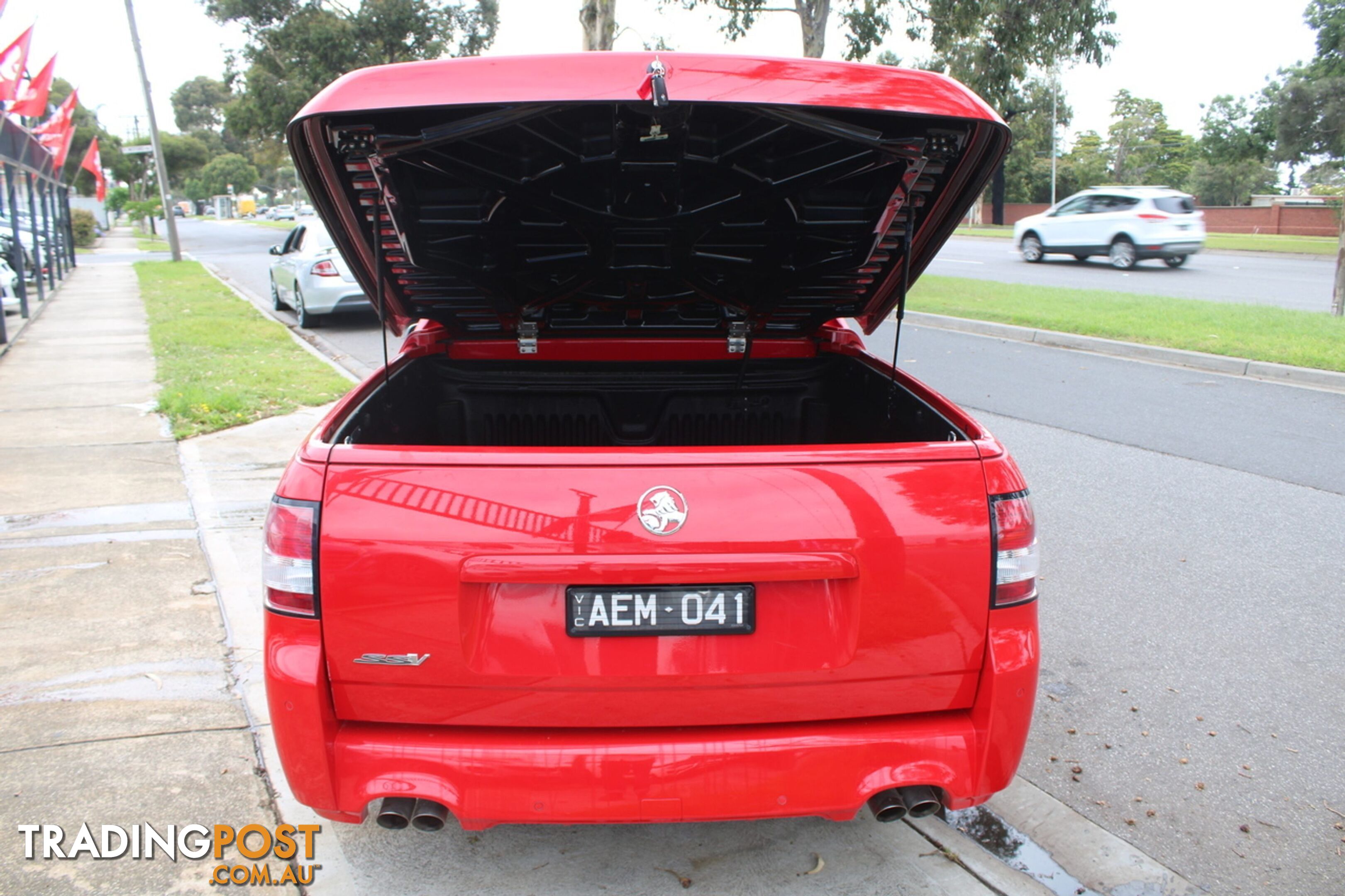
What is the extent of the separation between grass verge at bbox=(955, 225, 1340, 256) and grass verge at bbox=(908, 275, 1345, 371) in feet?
39.8

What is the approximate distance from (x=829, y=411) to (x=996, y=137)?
4.53 feet

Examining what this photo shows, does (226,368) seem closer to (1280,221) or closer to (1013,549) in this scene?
(1013,549)

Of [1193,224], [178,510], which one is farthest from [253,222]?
[178,510]

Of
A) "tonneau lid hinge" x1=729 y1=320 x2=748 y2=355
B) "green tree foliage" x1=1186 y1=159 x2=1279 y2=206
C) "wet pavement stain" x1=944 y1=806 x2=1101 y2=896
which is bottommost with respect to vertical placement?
"wet pavement stain" x1=944 y1=806 x2=1101 y2=896

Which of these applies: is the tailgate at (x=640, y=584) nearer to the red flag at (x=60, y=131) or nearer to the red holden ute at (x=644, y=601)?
the red holden ute at (x=644, y=601)

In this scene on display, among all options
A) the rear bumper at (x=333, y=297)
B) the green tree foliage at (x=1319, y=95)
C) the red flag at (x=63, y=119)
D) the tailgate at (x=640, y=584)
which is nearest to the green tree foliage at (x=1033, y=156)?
the green tree foliage at (x=1319, y=95)

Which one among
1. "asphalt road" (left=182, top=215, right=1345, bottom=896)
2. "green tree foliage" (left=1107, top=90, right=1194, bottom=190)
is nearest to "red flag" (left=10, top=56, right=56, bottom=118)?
"asphalt road" (left=182, top=215, right=1345, bottom=896)

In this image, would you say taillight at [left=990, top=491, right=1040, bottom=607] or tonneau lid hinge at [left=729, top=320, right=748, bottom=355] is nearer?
taillight at [left=990, top=491, right=1040, bottom=607]

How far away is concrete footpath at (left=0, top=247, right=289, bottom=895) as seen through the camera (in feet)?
9.09

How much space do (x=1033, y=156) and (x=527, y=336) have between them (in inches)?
2399

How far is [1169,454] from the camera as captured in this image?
6.53m

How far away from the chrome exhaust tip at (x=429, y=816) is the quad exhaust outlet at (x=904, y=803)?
3.12 ft

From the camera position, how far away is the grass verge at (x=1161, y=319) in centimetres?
989

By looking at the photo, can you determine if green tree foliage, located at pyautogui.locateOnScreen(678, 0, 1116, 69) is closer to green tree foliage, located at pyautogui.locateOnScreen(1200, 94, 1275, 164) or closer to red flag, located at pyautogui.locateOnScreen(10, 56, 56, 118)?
red flag, located at pyautogui.locateOnScreen(10, 56, 56, 118)
